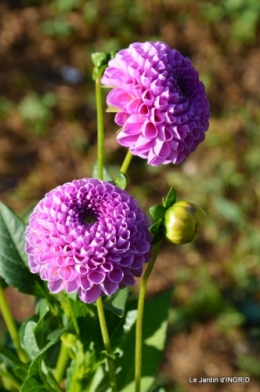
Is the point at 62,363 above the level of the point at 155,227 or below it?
below

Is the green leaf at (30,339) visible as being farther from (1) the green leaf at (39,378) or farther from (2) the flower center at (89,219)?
(2) the flower center at (89,219)

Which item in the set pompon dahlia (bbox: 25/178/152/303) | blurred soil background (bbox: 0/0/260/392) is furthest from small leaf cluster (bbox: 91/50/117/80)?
blurred soil background (bbox: 0/0/260/392)

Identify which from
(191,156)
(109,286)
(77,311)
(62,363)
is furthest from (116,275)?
(191,156)

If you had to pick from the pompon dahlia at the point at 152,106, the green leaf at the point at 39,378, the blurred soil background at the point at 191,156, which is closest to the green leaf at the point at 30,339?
the green leaf at the point at 39,378

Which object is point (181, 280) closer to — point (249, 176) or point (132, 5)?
point (249, 176)

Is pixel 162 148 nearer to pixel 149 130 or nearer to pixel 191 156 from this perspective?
pixel 149 130
